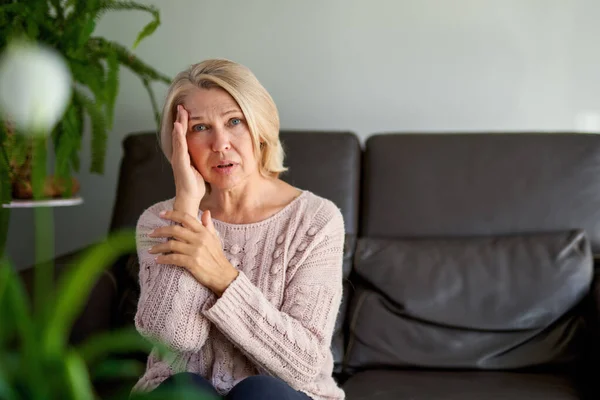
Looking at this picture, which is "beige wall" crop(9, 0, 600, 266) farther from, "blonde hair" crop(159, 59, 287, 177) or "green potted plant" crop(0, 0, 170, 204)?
"blonde hair" crop(159, 59, 287, 177)

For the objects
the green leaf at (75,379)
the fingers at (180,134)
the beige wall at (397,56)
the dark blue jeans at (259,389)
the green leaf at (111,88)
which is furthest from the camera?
the beige wall at (397,56)

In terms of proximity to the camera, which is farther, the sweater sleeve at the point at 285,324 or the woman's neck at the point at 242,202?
the woman's neck at the point at 242,202

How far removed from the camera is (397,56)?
93.3 inches

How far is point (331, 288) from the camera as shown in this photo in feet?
4.73

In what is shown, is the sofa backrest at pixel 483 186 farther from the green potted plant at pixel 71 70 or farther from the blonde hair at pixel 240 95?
the green potted plant at pixel 71 70

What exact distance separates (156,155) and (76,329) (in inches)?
21.4

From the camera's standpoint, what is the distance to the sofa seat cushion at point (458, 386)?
1.62 meters

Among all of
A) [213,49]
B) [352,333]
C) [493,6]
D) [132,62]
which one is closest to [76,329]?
[352,333]

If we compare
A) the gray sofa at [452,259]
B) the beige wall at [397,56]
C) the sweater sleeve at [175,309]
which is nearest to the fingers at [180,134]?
the sweater sleeve at [175,309]

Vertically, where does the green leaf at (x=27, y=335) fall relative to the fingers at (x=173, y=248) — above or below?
above

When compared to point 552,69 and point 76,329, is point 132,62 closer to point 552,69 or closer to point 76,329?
point 76,329

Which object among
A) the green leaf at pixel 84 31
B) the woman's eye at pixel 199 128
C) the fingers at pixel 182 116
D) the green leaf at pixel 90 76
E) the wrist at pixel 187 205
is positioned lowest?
the wrist at pixel 187 205

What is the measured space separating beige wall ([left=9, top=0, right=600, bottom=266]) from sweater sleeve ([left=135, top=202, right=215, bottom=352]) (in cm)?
115

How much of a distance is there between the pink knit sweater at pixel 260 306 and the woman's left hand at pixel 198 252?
24mm
